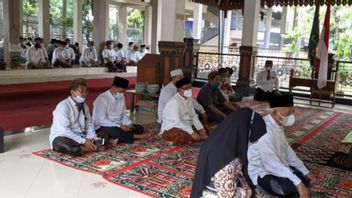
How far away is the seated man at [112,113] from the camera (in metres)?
4.23

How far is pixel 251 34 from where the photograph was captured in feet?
30.8

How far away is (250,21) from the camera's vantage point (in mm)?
9320

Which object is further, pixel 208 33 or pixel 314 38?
pixel 208 33

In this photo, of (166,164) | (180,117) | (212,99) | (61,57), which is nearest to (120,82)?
(180,117)

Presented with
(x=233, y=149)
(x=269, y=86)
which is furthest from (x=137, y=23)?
(x=233, y=149)

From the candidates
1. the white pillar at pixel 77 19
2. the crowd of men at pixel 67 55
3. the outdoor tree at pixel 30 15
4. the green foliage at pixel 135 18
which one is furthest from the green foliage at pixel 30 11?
the green foliage at pixel 135 18

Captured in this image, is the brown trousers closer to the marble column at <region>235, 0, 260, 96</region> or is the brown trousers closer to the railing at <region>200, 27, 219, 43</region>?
the marble column at <region>235, 0, 260, 96</region>

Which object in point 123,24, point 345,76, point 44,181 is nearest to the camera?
point 44,181

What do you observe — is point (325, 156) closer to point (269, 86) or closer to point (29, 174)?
point (29, 174)

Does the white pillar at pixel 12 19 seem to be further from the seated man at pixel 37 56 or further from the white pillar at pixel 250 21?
the white pillar at pixel 250 21

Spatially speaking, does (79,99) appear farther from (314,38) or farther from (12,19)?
(12,19)

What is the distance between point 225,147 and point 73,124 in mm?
2323

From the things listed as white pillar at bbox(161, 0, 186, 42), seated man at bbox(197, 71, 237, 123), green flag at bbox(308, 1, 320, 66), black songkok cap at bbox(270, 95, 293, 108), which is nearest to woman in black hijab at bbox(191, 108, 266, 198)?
black songkok cap at bbox(270, 95, 293, 108)

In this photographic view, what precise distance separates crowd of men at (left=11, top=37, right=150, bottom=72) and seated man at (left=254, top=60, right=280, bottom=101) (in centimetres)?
608
